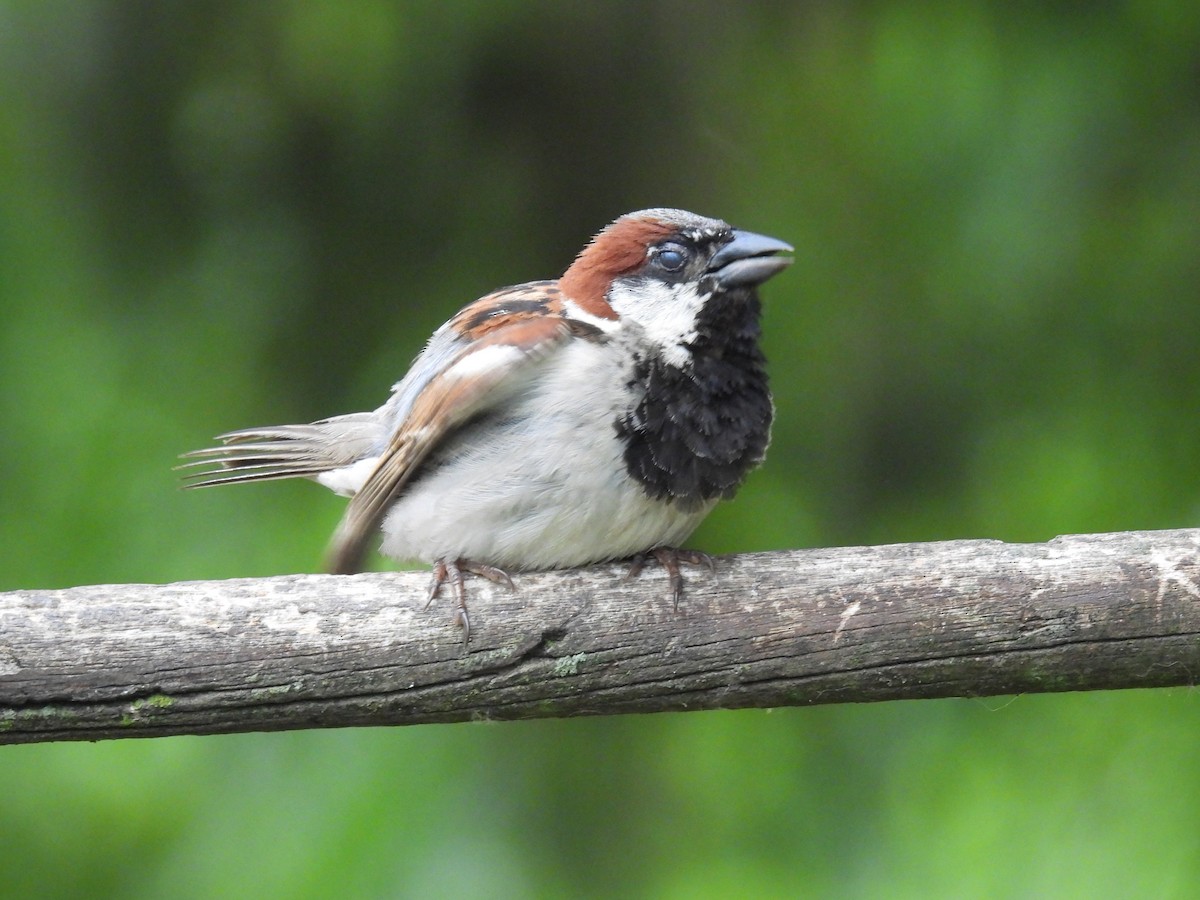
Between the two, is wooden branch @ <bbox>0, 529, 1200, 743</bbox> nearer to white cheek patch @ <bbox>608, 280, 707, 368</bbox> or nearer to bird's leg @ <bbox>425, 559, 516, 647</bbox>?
bird's leg @ <bbox>425, 559, 516, 647</bbox>

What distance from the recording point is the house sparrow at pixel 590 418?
209 cm

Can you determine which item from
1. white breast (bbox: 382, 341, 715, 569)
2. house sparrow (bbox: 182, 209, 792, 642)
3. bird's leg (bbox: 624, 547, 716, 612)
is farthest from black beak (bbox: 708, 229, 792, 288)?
bird's leg (bbox: 624, 547, 716, 612)

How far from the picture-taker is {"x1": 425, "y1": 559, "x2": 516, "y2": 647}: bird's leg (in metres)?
1.91

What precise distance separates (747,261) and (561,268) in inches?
43.8

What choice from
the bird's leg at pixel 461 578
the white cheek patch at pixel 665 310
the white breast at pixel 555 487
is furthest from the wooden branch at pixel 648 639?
the white cheek patch at pixel 665 310

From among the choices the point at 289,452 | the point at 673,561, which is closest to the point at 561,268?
the point at 289,452

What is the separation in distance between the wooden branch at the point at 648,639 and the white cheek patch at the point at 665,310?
496mm

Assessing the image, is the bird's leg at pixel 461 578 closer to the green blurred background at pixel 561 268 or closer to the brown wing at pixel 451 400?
the brown wing at pixel 451 400

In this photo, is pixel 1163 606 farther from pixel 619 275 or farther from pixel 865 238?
pixel 865 238

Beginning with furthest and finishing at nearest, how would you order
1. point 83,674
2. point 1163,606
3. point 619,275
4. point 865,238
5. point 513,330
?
point 865,238
point 619,275
point 513,330
point 1163,606
point 83,674

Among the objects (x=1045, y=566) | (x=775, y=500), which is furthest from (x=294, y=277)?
(x=1045, y=566)

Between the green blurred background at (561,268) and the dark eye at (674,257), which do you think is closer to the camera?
the dark eye at (674,257)

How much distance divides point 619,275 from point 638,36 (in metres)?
1.29

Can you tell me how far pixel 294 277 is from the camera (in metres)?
3.15
